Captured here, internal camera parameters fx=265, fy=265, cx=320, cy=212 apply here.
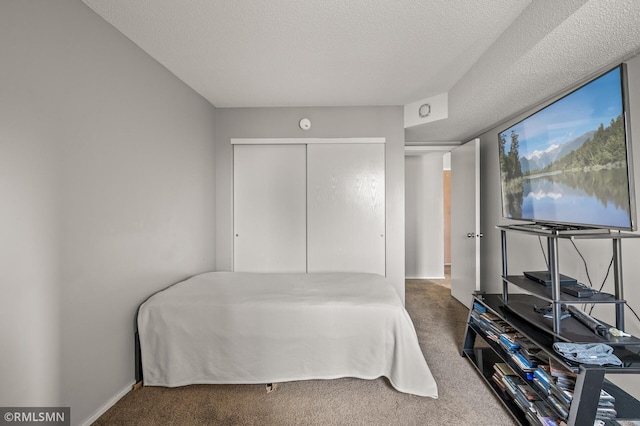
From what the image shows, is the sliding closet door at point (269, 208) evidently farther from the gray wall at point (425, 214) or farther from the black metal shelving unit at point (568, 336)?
the gray wall at point (425, 214)

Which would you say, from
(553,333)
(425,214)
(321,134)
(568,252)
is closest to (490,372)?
(553,333)

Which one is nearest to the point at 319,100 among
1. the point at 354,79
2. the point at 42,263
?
the point at 354,79

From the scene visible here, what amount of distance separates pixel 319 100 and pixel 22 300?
278 centimetres

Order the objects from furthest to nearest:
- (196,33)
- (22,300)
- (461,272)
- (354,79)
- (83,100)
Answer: (461,272)
(354,79)
(196,33)
(83,100)
(22,300)

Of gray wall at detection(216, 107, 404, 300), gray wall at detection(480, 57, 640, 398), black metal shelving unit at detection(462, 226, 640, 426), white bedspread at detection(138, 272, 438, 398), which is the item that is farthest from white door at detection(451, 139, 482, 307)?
white bedspread at detection(138, 272, 438, 398)

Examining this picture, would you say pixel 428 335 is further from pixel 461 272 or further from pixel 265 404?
pixel 265 404

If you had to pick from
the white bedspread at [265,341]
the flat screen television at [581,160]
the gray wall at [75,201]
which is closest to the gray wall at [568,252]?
the flat screen television at [581,160]

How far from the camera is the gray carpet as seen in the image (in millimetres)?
1603

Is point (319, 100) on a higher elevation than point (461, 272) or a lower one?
higher

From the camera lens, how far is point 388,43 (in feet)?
6.29

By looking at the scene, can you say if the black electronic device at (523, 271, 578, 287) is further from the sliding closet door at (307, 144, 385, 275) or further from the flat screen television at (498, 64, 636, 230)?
the sliding closet door at (307, 144, 385, 275)

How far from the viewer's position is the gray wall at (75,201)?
4.02 ft

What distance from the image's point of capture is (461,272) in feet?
11.7

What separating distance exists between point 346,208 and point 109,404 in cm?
256
